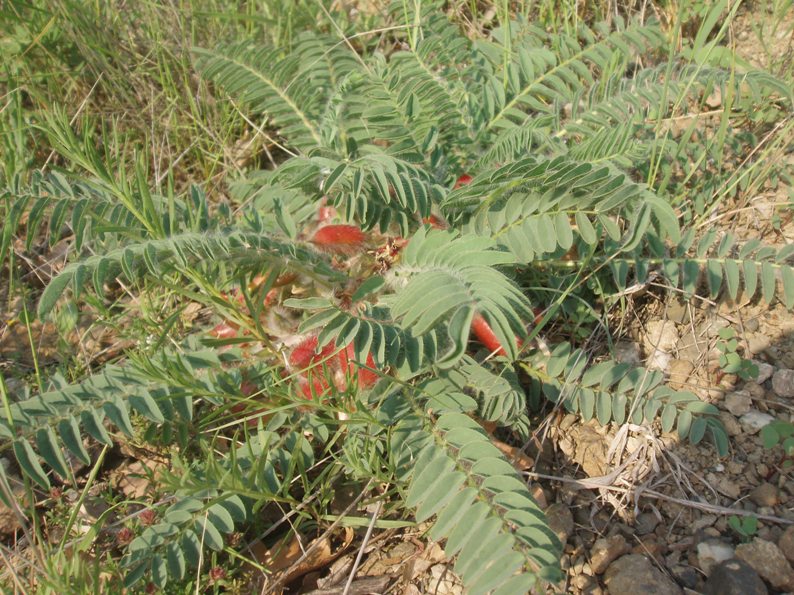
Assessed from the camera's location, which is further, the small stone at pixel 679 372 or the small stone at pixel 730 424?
the small stone at pixel 679 372

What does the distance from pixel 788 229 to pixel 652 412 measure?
964 mm

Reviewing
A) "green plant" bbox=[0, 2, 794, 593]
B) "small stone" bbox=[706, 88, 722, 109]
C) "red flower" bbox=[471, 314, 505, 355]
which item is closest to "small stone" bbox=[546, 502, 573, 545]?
"green plant" bbox=[0, 2, 794, 593]

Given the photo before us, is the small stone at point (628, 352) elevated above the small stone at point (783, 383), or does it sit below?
above

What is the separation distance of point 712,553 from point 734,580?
13 centimetres

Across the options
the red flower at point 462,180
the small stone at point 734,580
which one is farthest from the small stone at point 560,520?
the red flower at point 462,180

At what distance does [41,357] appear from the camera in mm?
2635

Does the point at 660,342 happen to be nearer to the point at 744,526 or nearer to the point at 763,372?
the point at 763,372

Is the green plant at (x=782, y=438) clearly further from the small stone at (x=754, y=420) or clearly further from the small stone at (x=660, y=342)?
the small stone at (x=660, y=342)

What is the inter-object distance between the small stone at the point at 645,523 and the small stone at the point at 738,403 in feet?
1.33

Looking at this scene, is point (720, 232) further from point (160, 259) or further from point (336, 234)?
point (160, 259)

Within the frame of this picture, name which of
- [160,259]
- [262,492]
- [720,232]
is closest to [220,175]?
[160,259]

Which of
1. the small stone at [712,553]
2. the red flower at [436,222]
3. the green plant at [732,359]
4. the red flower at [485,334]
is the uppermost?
the red flower at [436,222]

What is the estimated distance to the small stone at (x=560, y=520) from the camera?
6.30 feet

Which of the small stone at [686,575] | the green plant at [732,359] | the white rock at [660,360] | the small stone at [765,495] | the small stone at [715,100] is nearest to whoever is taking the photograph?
the small stone at [686,575]
